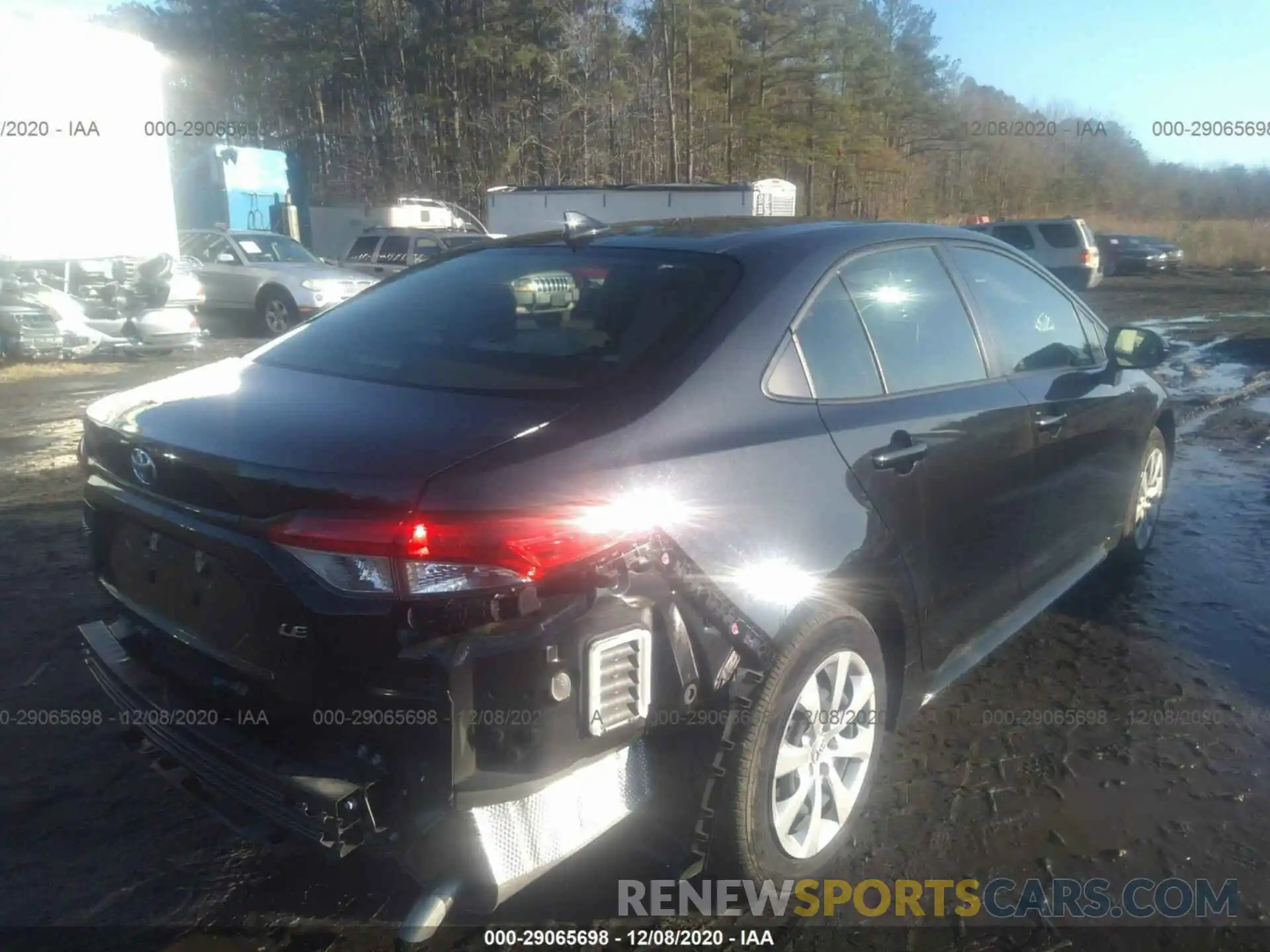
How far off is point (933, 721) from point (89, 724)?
2.93 m

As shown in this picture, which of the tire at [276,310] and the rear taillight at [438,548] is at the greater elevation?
the rear taillight at [438,548]

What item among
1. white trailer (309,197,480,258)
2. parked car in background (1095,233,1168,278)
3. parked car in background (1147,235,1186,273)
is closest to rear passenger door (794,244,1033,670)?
white trailer (309,197,480,258)

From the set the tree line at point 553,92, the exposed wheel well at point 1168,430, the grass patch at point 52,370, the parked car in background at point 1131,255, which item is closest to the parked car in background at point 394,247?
the grass patch at point 52,370

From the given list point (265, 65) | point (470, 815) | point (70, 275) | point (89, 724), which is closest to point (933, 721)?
point (470, 815)

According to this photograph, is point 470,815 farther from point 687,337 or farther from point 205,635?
point 687,337

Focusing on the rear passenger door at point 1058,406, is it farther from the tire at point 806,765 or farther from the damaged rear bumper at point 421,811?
the damaged rear bumper at point 421,811

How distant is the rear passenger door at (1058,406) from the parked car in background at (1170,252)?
27.8 metres

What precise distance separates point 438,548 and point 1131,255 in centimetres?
3097

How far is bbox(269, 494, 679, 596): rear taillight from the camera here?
6.34 ft

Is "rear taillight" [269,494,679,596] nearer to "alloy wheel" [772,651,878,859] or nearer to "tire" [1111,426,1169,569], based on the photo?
"alloy wheel" [772,651,878,859]

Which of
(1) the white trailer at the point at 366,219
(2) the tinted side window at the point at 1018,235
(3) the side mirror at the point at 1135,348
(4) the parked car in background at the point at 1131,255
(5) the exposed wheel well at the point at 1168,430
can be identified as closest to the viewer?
(3) the side mirror at the point at 1135,348

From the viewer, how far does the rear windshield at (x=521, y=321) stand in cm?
252

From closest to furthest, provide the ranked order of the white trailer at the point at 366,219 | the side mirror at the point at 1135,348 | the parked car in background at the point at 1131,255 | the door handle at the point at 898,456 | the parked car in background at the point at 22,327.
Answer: the door handle at the point at 898,456 → the side mirror at the point at 1135,348 → the parked car in background at the point at 22,327 → the white trailer at the point at 366,219 → the parked car in background at the point at 1131,255

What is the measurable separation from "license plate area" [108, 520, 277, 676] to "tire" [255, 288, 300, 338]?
1364 centimetres
